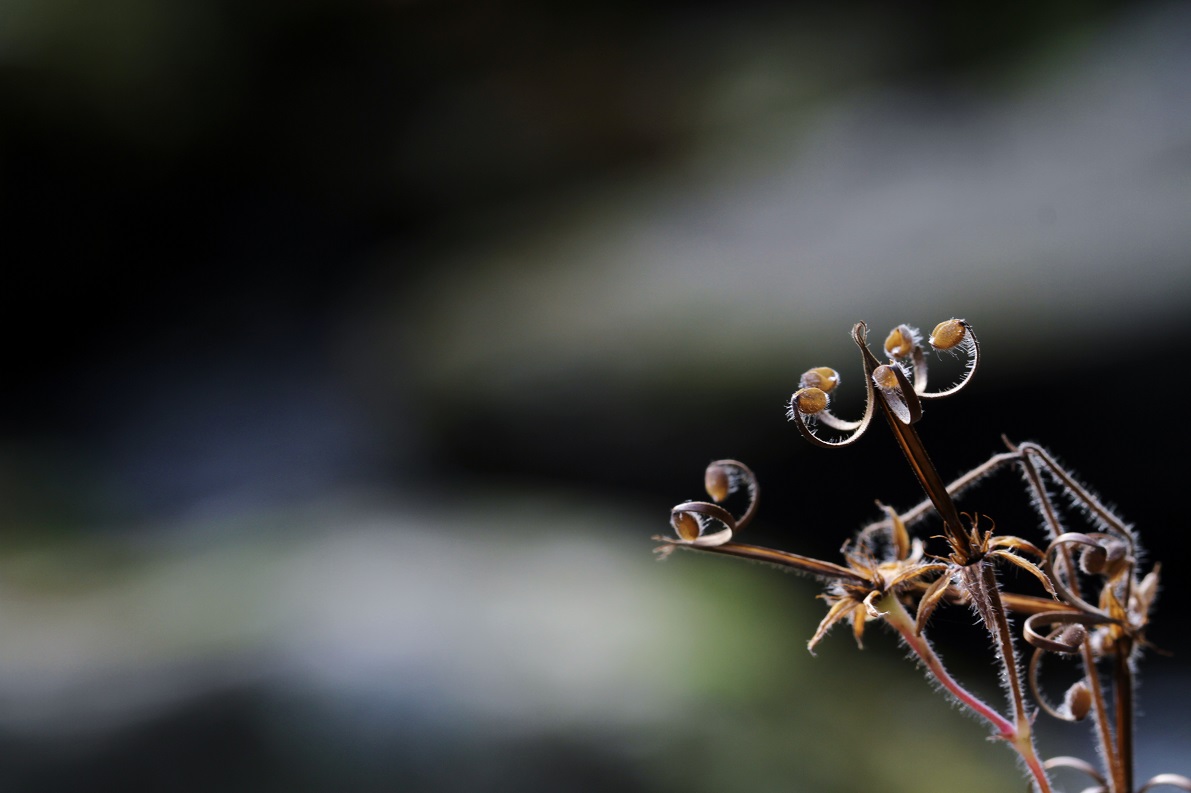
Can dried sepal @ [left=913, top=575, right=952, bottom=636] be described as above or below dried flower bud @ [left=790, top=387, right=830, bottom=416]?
below

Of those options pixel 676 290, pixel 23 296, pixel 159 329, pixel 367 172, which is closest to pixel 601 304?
pixel 676 290

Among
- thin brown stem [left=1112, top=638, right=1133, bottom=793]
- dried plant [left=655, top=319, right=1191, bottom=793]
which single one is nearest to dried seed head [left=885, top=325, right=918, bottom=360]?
dried plant [left=655, top=319, right=1191, bottom=793]

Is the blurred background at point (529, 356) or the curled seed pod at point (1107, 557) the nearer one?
the curled seed pod at point (1107, 557)

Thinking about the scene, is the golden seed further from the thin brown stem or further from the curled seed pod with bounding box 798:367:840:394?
the thin brown stem

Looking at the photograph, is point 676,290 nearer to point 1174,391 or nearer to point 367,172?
point 1174,391

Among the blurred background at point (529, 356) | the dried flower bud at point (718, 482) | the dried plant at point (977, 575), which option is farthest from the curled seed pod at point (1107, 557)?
the blurred background at point (529, 356)

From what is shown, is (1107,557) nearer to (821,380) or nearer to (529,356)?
(821,380)

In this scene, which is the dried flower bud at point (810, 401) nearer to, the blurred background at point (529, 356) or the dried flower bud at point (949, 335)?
the dried flower bud at point (949, 335)
